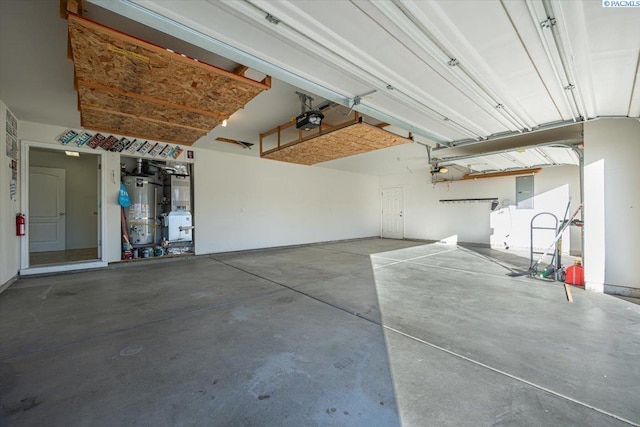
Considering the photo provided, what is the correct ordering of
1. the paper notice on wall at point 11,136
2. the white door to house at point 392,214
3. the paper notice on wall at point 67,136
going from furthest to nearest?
the white door to house at point 392,214, the paper notice on wall at point 67,136, the paper notice on wall at point 11,136

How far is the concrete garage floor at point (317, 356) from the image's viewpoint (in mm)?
1467

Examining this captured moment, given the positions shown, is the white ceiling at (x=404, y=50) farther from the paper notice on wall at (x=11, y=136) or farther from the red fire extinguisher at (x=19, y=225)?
the red fire extinguisher at (x=19, y=225)

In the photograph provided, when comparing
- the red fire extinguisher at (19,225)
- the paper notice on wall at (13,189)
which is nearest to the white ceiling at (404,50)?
the paper notice on wall at (13,189)

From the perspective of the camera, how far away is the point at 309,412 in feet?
4.75

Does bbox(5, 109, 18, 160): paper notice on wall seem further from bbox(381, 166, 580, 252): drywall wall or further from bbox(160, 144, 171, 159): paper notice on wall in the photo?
bbox(381, 166, 580, 252): drywall wall

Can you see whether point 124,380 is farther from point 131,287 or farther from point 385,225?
point 385,225

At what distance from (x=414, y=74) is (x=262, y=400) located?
9.53 feet

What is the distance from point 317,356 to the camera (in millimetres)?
2025

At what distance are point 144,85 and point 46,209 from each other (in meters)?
7.01

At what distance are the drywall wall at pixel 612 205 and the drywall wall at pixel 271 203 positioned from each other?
695 centimetres

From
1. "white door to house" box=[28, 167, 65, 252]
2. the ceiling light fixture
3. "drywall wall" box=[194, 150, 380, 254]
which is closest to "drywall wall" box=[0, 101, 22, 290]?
"drywall wall" box=[194, 150, 380, 254]

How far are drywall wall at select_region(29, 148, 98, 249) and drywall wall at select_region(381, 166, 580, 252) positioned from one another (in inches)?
420

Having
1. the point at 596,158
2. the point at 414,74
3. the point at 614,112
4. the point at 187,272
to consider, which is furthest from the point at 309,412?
the point at 596,158

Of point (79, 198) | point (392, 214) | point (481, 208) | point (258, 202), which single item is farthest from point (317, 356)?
point (392, 214)
